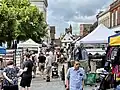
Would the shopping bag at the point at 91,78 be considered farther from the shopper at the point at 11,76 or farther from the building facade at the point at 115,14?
the building facade at the point at 115,14

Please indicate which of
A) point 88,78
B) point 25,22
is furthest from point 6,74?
point 25,22

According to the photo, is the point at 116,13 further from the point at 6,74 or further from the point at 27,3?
the point at 6,74

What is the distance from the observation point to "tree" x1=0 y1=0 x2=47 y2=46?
59781 mm

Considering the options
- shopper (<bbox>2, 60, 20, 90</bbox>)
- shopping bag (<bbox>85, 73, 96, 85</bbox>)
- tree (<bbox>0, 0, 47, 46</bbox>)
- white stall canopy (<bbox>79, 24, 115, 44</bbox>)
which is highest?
tree (<bbox>0, 0, 47, 46</bbox>)

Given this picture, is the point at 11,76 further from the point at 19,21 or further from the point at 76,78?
the point at 19,21

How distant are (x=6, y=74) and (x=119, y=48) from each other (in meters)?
3.74

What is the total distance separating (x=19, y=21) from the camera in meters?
64.1

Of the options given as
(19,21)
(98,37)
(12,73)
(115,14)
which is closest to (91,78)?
(98,37)

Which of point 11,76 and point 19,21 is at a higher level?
point 19,21

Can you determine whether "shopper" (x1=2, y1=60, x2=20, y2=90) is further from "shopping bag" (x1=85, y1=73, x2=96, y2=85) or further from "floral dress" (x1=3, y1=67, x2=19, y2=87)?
"shopping bag" (x1=85, y1=73, x2=96, y2=85)

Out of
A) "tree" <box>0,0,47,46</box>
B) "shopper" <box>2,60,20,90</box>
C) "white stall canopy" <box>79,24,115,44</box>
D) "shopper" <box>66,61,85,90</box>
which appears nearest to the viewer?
"shopper" <box>66,61,85,90</box>

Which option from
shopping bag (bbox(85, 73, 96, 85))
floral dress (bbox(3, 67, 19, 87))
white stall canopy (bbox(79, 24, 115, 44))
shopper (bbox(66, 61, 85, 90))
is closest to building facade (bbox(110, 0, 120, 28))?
white stall canopy (bbox(79, 24, 115, 44))

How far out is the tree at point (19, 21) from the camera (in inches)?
2354

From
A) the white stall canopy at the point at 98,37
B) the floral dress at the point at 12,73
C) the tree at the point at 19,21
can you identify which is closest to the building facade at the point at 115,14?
the tree at the point at 19,21
